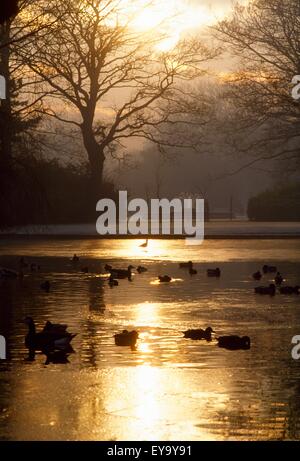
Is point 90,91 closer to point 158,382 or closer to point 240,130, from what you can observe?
point 240,130

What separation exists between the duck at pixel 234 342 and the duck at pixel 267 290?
720cm

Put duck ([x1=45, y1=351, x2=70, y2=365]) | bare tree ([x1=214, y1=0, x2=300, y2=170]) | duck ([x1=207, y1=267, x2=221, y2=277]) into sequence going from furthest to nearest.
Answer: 1. bare tree ([x1=214, y1=0, x2=300, y2=170])
2. duck ([x1=207, y1=267, x2=221, y2=277])
3. duck ([x1=45, y1=351, x2=70, y2=365])

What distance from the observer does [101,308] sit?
16.9 m

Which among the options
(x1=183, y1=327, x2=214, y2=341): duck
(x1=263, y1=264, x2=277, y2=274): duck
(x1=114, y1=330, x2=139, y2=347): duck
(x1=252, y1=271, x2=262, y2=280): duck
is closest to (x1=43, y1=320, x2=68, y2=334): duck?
(x1=114, y1=330, x2=139, y2=347): duck

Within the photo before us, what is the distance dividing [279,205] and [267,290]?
148 feet

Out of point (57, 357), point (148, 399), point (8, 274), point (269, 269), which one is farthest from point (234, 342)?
point (8, 274)

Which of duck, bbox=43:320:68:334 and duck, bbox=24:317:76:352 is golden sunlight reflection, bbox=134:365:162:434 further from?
duck, bbox=43:320:68:334

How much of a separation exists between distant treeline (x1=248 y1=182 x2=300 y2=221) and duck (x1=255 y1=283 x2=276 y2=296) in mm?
44279

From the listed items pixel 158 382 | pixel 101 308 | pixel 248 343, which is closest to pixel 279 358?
pixel 248 343

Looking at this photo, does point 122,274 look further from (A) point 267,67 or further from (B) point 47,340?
(A) point 267,67

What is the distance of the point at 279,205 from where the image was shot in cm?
6419

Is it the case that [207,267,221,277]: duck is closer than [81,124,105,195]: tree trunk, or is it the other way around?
[207,267,221,277]: duck

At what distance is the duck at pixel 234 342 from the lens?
12062mm

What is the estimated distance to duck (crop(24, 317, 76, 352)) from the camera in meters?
12.0
